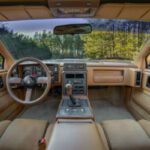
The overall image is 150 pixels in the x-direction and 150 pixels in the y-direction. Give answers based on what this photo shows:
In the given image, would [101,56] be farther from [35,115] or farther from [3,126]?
[3,126]

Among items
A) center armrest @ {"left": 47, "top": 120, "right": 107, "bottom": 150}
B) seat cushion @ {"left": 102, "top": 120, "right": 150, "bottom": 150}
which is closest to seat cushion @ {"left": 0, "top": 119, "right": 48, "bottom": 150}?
center armrest @ {"left": 47, "top": 120, "right": 107, "bottom": 150}

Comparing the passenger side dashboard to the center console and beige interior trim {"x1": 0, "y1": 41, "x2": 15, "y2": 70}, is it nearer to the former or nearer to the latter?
the center console

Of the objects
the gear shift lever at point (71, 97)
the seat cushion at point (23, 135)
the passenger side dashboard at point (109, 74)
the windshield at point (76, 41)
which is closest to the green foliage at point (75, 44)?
the windshield at point (76, 41)

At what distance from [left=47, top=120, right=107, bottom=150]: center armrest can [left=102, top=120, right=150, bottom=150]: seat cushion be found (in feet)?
0.80

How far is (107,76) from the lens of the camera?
4.13 metres

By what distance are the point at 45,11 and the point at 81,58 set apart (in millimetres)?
1850

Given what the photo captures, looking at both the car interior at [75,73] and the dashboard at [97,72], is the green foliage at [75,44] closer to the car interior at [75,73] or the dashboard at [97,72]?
the car interior at [75,73]

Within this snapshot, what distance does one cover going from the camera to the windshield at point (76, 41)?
3383mm

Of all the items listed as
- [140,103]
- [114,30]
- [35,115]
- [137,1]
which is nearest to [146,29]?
[114,30]

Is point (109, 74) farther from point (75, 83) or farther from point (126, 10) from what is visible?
point (126, 10)

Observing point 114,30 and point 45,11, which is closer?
point 45,11

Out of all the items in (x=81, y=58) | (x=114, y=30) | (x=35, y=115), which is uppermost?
(x=114, y=30)

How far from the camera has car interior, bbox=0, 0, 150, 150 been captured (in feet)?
6.59

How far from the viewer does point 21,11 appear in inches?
84.4
